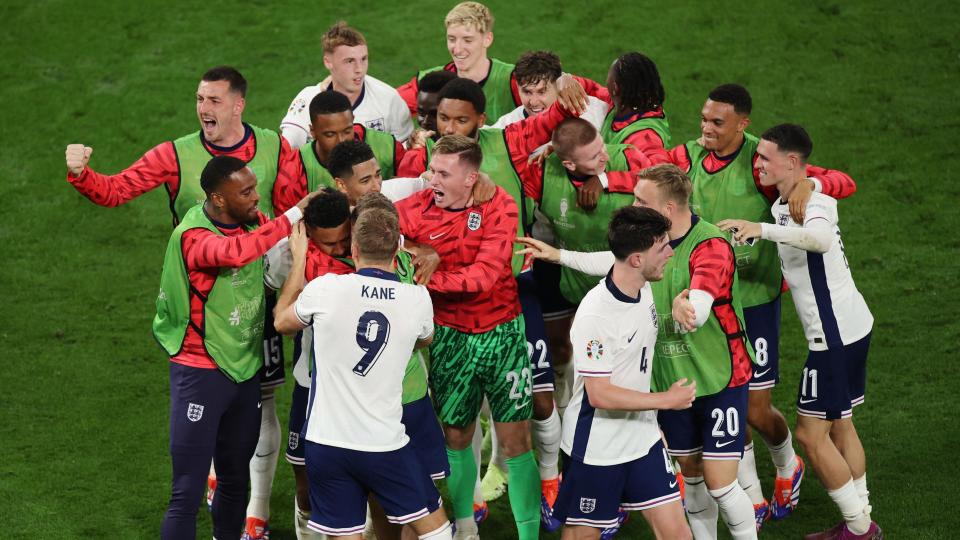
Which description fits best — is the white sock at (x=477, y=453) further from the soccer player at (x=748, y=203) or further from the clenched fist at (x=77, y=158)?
the clenched fist at (x=77, y=158)

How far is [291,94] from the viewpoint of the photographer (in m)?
12.0

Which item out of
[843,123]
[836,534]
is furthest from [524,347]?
[843,123]

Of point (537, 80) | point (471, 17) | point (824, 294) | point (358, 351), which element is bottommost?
point (358, 351)

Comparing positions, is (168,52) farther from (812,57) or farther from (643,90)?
(643,90)

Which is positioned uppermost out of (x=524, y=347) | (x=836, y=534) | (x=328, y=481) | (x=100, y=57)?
(x=100, y=57)

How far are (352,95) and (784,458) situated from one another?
317cm

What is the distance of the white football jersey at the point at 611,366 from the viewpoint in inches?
201

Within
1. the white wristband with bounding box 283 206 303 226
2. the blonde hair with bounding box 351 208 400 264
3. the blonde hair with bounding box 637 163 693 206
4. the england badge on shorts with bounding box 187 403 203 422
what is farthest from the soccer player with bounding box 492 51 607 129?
the england badge on shorts with bounding box 187 403 203 422

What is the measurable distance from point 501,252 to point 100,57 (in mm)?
7934

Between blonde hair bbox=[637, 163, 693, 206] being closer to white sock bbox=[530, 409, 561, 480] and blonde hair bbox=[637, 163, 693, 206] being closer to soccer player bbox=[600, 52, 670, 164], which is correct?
soccer player bbox=[600, 52, 670, 164]

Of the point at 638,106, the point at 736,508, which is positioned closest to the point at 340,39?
the point at 638,106

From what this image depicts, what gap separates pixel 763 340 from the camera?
257 inches

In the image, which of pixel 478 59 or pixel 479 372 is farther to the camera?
pixel 478 59

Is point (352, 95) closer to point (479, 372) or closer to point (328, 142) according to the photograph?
point (328, 142)
